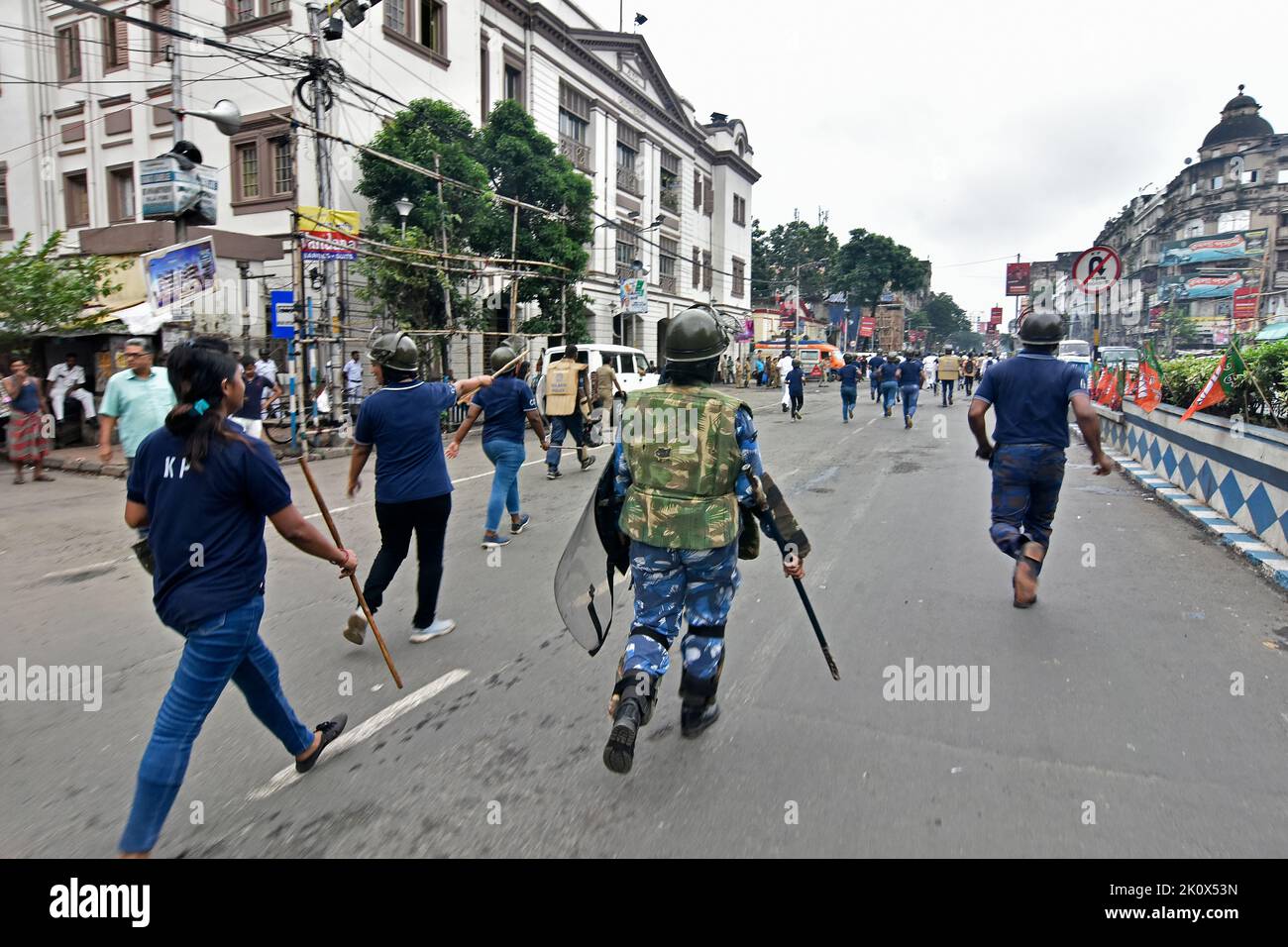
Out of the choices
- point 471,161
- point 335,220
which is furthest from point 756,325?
point 335,220

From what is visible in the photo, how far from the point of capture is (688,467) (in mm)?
3121

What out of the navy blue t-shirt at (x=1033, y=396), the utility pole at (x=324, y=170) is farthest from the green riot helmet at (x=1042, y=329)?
the utility pole at (x=324, y=170)

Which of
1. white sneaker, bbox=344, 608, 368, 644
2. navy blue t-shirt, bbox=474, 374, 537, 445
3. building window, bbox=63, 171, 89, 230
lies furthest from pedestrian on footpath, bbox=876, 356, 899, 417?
building window, bbox=63, 171, 89, 230

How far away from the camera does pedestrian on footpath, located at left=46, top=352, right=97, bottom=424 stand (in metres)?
14.2

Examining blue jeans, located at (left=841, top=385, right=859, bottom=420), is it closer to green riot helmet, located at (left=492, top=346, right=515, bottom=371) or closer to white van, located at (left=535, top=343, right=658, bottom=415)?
white van, located at (left=535, top=343, right=658, bottom=415)

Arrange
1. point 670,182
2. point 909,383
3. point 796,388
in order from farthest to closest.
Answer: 1. point 670,182
2. point 796,388
3. point 909,383

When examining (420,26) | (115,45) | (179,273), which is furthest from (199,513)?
(115,45)

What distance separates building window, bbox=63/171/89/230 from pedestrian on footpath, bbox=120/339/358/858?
27.5 meters

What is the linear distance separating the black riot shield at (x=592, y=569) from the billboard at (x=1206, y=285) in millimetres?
68446

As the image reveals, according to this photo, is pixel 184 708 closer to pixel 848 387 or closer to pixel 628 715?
pixel 628 715

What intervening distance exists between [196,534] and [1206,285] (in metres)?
73.5

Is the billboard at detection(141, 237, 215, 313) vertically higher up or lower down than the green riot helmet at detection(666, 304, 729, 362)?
higher up

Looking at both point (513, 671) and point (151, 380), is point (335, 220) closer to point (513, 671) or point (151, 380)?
point (151, 380)

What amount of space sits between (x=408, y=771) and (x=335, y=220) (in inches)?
501
